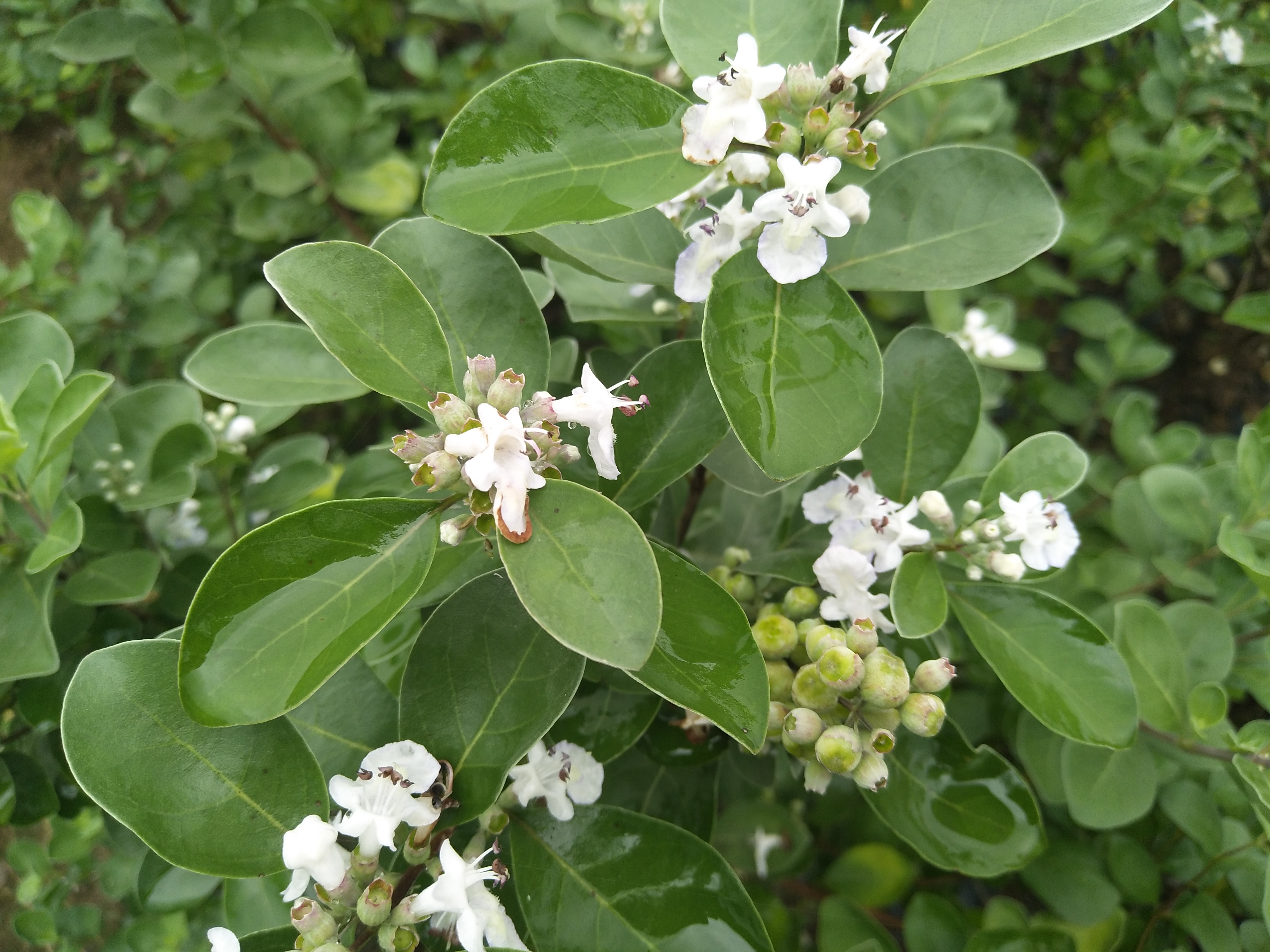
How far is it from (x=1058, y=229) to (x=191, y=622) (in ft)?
4.43

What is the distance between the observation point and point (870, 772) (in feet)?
3.96

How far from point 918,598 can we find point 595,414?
2.10ft

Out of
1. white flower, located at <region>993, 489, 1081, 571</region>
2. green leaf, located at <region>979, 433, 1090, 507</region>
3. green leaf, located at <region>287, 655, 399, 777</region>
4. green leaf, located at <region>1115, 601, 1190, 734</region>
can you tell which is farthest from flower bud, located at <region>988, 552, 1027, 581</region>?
green leaf, located at <region>287, 655, 399, 777</region>

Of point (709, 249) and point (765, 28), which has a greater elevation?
point (765, 28)

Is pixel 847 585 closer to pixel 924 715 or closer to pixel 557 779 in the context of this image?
pixel 924 715

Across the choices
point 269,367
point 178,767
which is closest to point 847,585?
point 178,767

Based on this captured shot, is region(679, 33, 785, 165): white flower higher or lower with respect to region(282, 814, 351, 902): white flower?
higher

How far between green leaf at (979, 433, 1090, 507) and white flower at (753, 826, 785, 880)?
4.13ft

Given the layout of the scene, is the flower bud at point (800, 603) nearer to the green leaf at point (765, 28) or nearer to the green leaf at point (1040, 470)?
the green leaf at point (1040, 470)

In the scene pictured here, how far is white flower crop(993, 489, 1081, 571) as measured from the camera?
4.60ft

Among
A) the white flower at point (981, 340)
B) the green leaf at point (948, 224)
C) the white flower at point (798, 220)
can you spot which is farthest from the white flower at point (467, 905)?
the white flower at point (981, 340)

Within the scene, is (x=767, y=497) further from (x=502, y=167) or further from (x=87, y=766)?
(x=87, y=766)

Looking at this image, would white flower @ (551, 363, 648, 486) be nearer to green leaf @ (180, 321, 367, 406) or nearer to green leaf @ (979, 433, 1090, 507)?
green leaf @ (180, 321, 367, 406)

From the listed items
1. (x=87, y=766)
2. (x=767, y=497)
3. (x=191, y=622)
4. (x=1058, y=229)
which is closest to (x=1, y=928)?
(x=87, y=766)
